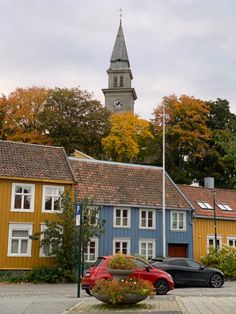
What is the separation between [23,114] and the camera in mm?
54656

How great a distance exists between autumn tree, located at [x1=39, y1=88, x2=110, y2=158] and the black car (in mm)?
29093

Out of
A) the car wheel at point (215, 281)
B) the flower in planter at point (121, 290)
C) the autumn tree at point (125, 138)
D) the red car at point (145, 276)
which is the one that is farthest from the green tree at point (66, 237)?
the autumn tree at point (125, 138)

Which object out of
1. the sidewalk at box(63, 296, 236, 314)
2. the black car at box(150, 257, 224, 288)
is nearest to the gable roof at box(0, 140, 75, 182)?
the black car at box(150, 257, 224, 288)

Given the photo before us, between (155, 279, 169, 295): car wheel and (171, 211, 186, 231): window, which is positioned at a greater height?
(171, 211, 186, 231): window

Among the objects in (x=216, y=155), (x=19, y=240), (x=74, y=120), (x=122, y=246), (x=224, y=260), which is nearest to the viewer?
(x=19, y=240)

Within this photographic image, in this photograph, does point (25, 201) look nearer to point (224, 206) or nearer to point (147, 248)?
point (147, 248)

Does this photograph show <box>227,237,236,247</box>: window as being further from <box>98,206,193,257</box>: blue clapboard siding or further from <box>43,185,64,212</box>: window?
<box>43,185,64,212</box>: window

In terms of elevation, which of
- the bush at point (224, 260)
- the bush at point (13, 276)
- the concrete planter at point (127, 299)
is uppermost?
the bush at point (224, 260)

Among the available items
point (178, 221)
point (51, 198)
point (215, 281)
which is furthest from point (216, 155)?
point (215, 281)

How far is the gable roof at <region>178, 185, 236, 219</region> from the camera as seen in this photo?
38.2m

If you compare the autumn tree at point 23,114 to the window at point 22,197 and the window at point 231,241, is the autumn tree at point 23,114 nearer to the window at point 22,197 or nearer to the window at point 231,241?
the window at point 22,197

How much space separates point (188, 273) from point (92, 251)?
1076 centimetres

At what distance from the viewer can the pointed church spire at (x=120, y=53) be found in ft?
320

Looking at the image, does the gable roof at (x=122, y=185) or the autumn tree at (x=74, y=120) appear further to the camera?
the autumn tree at (x=74, y=120)
